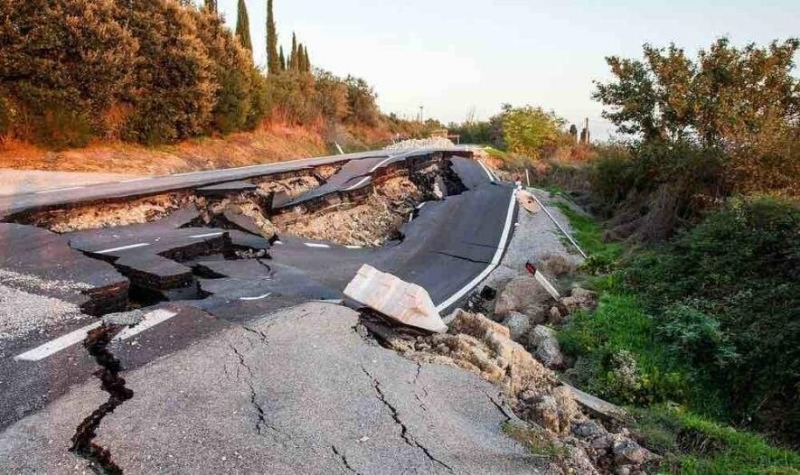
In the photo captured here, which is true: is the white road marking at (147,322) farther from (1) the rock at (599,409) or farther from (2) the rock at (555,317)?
(2) the rock at (555,317)

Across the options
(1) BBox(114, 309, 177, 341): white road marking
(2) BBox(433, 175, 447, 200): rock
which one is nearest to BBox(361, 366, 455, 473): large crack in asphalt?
(1) BBox(114, 309, 177, 341): white road marking

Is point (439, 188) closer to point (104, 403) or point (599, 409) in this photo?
point (599, 409)

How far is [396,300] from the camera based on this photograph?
5.22 m

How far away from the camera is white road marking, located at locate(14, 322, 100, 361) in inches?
153

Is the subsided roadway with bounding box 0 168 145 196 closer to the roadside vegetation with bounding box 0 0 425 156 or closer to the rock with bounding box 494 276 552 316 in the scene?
the roadside vegetation with bounding box 0 0 425 156

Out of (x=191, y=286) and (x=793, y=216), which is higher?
(x=793, y=216)

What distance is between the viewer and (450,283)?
9.23 metres

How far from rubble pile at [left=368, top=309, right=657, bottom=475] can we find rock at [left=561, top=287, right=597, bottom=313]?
2603 millimetres

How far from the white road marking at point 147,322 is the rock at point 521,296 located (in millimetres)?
4693

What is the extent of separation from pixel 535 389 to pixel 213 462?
2727 mm

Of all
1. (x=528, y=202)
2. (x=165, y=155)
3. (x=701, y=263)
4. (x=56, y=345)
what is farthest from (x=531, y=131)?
(x=56, y=345)

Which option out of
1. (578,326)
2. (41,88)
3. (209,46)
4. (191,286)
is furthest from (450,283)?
(209,46)

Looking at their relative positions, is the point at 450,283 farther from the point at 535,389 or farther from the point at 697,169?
the point at 697,169

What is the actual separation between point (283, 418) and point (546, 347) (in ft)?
12.6
